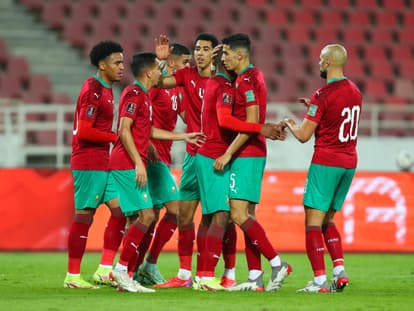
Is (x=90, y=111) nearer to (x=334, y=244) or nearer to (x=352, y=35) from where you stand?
(x=334, y=244)

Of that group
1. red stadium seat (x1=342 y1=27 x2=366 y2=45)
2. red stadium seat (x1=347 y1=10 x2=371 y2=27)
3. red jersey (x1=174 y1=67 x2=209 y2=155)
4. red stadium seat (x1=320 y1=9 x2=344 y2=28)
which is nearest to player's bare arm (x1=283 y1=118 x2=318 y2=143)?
red jersey (x1=174 y1=67 x2=209 y2=155)

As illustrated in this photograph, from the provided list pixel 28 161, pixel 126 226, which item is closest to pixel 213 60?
pixel 126 226

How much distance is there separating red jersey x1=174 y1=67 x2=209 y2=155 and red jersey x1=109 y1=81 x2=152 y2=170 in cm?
66

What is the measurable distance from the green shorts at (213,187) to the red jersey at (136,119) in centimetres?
54

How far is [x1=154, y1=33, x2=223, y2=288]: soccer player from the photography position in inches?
365

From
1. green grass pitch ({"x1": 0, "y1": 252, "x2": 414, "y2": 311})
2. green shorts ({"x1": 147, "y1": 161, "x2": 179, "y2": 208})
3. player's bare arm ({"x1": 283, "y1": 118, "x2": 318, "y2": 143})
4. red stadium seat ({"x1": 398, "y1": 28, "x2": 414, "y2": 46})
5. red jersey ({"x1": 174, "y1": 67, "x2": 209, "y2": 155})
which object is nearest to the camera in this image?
green grass pitch ({"x1": 0, "y1": 252, "x2": 414, "y2": 311})

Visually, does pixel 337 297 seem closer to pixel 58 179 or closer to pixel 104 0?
pixel 58 179

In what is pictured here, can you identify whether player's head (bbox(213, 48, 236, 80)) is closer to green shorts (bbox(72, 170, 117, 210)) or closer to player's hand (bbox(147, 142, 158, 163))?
player's hand (bbox(147, 142, 158, 163))

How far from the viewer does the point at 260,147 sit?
344 inches

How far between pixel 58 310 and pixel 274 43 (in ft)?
50.7

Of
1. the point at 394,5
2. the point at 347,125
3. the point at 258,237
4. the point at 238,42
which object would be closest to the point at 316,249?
the point at 258,237

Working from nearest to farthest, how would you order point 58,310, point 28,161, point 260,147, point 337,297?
point 58,310, point 337,297, point 260,147, point 28,161

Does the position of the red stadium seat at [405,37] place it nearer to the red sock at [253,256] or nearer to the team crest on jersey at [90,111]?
the red sock at [253,256]

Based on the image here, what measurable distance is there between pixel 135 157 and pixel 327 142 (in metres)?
1.63
